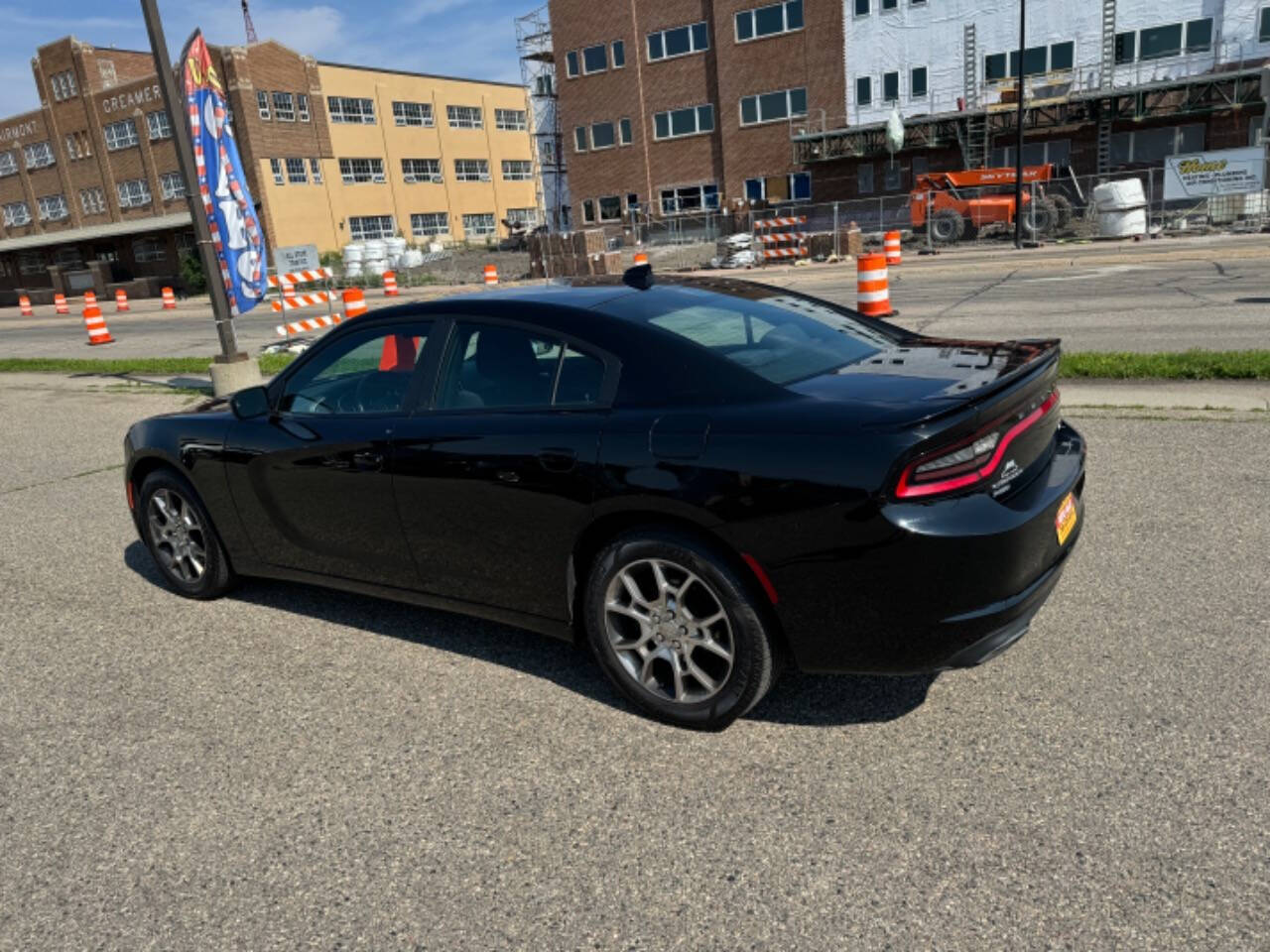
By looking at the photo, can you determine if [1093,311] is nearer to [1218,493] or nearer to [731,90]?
[1218,493]

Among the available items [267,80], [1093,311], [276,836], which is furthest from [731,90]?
[276,836]

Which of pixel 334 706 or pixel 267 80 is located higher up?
pixel 267 80

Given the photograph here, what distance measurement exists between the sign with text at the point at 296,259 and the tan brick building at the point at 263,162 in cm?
3422

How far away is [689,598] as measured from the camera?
3.35 metres

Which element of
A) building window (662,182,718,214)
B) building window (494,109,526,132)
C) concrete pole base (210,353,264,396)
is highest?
building window (494,109,526,132)

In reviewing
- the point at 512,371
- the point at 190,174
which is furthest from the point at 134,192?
the point at 512,371

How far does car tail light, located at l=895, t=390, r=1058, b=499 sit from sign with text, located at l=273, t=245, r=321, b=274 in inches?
781

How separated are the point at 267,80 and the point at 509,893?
58.7 meters

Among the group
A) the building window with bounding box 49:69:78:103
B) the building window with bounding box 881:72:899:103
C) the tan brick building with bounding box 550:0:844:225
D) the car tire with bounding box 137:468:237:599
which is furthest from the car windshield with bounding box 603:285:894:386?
the building window with bounding box 49:69:78:103

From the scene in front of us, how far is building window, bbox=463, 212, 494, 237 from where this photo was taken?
68250 mm

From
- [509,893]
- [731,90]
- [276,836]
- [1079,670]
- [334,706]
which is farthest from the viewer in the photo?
[731,90]

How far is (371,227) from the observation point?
201 ft

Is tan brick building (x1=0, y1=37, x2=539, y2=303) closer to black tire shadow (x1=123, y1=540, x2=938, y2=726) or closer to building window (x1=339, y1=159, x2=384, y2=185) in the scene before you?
building window (x1=339, y1=159, x2=384, y2=185)

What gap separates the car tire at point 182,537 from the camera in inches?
197
